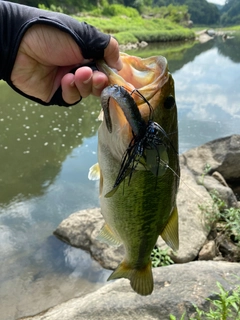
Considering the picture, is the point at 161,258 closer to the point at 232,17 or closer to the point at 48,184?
the point at 48,184

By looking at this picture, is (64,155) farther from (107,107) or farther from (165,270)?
(107,107)

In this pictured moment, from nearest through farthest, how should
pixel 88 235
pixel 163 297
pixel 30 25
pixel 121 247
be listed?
pixel 30 25
pixel 163 297
pixel 121 247
pixel 88 235

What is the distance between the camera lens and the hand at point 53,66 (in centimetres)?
175

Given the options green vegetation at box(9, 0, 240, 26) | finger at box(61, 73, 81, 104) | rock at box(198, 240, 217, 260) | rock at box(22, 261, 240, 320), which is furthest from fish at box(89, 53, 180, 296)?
green vegetation at box(9, 0, 240, 26)

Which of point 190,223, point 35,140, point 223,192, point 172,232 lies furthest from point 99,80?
point 35,140

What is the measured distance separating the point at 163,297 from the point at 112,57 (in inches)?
76.7

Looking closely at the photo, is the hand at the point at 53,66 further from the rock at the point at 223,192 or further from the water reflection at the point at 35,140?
the water reflection at the point at 35,140

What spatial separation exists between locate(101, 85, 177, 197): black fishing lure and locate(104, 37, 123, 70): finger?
0.29 metres

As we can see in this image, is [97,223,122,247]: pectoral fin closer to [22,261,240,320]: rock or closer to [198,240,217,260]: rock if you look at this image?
[22,261,240,320]: rock

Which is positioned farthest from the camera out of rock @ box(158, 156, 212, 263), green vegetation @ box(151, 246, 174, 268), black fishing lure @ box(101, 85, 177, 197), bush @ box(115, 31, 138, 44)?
bush @ box(115, 31, 138, 44)

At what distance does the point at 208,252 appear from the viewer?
4242 millimetres

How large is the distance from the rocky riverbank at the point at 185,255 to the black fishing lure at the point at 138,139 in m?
1.40

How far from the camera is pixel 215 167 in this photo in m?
6.26

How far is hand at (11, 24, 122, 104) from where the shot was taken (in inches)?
69.0
